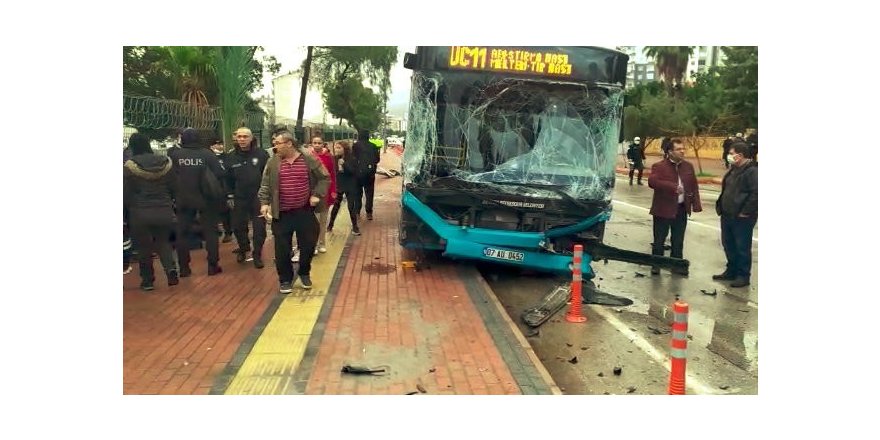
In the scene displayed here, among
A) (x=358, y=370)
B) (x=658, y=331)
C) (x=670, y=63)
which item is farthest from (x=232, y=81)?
(x=670, y=63)

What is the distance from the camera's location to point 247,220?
7.26m

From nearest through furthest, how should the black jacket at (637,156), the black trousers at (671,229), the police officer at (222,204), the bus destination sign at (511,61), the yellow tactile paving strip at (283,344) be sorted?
1. the yellow tactile paving strip at (283,344)
2. the bus destination sign at (511,61)
3. the police officer at (222,204)
4. the black trousers at (671,229)
5. the black jacket at (637,156)

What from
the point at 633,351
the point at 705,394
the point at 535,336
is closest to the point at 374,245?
the point at 535,336

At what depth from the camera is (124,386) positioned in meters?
3.90

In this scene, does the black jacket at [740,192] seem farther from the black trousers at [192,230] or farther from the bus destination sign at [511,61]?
the black trousers at [192,230]

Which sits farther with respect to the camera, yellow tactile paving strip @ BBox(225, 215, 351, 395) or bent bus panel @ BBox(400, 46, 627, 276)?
bent bus panel @ BBox(400, 46, 627, 276)

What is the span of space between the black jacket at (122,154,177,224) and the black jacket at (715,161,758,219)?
612 centimetres

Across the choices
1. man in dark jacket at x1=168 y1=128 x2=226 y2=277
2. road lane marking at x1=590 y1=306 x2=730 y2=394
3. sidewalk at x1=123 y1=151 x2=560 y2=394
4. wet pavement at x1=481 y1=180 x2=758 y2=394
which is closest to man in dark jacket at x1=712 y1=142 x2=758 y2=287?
wet pavement at x1=481 y1=180 x2=758 y2=394

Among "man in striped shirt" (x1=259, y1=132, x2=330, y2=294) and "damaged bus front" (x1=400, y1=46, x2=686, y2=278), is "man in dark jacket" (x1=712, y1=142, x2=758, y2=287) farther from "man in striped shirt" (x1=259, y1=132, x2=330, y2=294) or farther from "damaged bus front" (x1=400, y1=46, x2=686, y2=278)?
"man in striped shirt" (x1=259, y1=132, x2=330, y2=294)

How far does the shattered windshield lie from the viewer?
6.37 meters

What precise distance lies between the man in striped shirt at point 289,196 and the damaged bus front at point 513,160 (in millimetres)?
1214

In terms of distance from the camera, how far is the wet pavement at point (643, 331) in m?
4.29

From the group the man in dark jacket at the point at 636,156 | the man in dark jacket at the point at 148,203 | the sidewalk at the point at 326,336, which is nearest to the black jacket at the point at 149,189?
the man in dark jacket at the point at 148,203

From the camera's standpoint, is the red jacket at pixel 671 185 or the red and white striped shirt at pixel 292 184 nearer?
the red and white striped shirt at pixel 292 184
